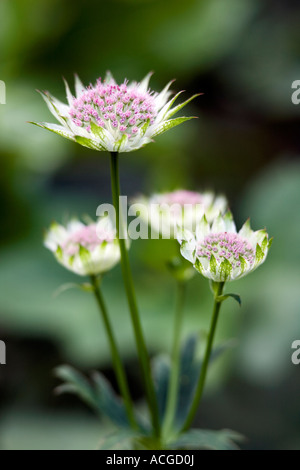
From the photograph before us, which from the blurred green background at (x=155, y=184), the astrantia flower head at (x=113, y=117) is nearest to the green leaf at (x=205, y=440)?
the astrantia flower head at (x=113, y=117)

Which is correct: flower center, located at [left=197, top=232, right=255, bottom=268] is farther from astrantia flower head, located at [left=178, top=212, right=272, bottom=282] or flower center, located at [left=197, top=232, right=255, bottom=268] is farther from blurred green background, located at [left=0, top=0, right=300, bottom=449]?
blurred green background, located at [left=0, top=0, right=300, bottom=449]

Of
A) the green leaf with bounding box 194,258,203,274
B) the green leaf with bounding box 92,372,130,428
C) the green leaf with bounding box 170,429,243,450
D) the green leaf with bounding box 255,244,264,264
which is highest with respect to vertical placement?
the green leaf with bounding box 255,244,264,264

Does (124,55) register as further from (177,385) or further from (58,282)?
(177,385)

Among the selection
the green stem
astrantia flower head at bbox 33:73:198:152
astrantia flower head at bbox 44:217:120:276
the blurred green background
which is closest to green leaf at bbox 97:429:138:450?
the green stem

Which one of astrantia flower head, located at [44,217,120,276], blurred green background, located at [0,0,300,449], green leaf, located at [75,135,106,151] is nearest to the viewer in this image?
green leaf, located at [75,135,106,151]

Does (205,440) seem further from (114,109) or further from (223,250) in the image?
(114,109)

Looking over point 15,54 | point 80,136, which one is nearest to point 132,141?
point 80,136

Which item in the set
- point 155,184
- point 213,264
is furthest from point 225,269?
point 155,184

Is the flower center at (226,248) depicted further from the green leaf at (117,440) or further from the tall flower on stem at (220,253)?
the green leaf at (117,440)
